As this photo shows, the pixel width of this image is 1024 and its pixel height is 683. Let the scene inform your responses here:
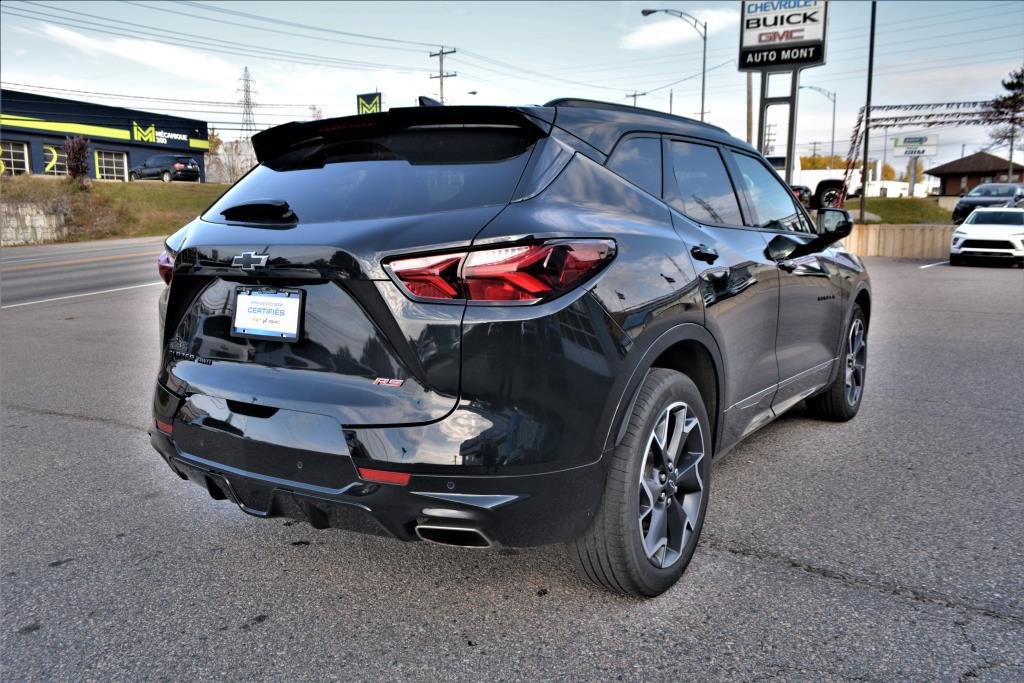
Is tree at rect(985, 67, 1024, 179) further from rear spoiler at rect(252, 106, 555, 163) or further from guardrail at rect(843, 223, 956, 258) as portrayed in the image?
rear spoiler at rect(252, 106, 555, 163)

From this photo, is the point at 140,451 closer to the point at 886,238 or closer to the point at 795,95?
the point at 886,238

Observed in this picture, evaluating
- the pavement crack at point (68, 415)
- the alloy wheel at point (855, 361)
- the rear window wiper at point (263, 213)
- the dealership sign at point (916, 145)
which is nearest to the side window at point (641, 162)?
the rear window wiper at point (263, 213)

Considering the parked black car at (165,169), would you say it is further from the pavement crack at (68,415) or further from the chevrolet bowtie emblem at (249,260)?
the chevrolet bowtie emblem at (249,260)

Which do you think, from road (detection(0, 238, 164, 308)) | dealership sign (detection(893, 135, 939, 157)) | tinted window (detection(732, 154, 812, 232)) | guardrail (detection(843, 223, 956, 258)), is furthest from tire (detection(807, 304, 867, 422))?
dealership sign (detection(893, 135, 939, 157))

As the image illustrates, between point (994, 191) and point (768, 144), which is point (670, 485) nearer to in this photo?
point (994, 191)

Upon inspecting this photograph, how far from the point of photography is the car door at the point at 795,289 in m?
4.07

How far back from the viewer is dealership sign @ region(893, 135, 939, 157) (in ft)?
342

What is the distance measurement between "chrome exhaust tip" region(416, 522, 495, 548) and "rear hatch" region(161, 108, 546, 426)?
1.09ft

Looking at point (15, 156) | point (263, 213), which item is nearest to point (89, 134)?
point (15, 156)

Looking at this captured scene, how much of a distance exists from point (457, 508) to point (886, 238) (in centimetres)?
2339

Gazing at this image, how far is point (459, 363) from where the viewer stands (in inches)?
94.6

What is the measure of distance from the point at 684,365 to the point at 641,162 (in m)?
0.81

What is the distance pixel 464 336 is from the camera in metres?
2.39

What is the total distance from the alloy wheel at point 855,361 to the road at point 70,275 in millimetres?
11460
